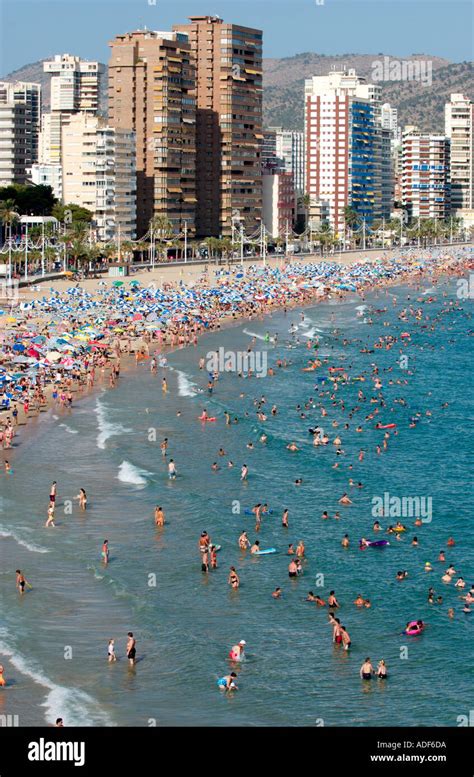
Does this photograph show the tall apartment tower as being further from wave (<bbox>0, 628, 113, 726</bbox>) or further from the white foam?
wave (<bbox>0, 628, 113, 726</bbox>)

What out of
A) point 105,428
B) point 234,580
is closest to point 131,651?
point 234,580

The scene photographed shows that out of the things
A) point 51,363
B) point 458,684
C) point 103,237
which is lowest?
point 458,684

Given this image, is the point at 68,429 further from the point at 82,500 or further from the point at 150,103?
the point at 150,103

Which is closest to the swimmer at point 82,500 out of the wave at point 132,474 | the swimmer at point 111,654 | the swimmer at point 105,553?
the wave at point 132,474

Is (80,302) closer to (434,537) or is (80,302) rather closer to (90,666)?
(434,537)

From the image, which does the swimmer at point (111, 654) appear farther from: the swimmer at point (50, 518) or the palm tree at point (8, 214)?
the palm tree at point (8, 214)
